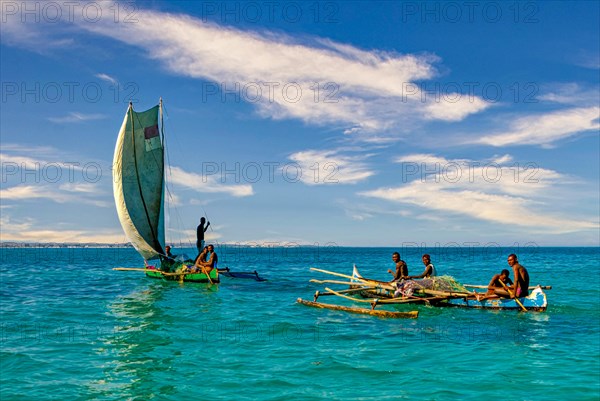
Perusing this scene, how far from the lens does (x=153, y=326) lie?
17484 mm

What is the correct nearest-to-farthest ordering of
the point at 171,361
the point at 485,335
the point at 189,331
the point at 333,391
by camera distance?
1. the point at 333,391
2. the point at 171,361
3. the point at 485,335
4. the point at 189,331

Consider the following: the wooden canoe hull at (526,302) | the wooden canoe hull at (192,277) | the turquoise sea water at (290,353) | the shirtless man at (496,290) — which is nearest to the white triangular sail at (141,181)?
the wooden canoe hull at (192,277)

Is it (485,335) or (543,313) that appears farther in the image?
(543,313)

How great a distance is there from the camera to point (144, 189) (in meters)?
32.6

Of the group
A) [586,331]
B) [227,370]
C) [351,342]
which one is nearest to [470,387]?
[351,342]

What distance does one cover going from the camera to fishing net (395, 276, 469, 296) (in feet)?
69.1

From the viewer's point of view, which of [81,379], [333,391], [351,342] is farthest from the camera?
[351,342]

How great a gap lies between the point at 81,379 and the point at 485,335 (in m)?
11.8

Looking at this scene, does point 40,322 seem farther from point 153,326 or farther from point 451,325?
point 451,325

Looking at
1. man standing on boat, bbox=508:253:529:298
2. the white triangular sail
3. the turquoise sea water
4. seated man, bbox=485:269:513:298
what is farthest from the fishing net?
the white triangular sail

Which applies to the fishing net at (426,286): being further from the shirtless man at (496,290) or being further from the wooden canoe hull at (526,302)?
the wooden canoe hull at (526,302)

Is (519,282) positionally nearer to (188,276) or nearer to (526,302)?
(526,302)

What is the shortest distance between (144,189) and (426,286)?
2005 centimetres

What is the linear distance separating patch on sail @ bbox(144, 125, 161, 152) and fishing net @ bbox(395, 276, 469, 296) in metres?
20.0
